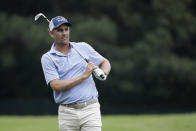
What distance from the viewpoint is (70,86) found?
5.36 m

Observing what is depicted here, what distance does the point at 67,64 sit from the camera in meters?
5.47

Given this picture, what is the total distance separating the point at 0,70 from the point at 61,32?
25630 millimetres

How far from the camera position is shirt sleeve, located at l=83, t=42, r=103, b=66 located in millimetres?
5748

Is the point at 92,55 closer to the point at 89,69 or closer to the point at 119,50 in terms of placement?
the point at 89,69

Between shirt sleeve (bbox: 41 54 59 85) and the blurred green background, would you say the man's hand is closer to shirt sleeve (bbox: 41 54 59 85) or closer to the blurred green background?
shirt sleeve (bbox: 41 54 59 85)

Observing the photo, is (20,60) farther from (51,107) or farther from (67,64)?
(67,64)

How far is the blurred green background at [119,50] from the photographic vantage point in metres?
28.4

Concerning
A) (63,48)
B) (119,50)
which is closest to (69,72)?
(63,48)

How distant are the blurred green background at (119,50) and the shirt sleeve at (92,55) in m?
22.2

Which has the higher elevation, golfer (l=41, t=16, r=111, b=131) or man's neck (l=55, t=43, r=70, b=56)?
man's neck (l=55, t=43, r=70, b=56)

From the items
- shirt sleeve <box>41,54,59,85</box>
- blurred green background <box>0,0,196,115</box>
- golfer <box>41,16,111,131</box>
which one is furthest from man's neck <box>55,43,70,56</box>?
blurred green background <box>0,0,196,115</box>

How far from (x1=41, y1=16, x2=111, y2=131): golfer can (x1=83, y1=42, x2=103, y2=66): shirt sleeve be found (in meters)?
0.19

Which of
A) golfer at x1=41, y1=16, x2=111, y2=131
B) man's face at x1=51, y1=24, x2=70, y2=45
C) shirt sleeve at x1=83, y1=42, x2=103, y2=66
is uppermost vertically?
man's face at x1=51, y1=24, x2=70, y2=45

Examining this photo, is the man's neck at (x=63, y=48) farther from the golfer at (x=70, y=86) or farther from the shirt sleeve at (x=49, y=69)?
the shirt sleeve at (x=49, y=69)
